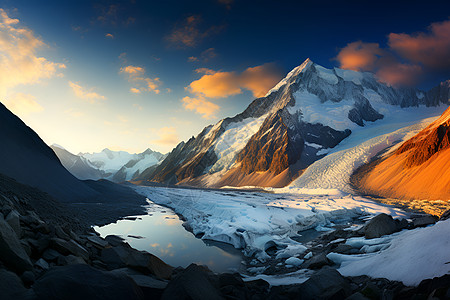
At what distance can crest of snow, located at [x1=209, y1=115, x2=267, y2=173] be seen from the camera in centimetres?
10812

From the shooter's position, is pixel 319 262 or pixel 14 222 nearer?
pixel 14 222

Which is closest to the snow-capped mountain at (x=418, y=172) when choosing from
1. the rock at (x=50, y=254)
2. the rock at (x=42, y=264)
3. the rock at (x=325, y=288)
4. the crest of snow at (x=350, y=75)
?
the rock at (x=325, y=288)

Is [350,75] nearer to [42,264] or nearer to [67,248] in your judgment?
[67,248]

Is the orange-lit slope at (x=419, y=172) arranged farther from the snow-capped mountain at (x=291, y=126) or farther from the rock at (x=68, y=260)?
the rock at (x=68, y=260)

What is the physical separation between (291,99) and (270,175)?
45.1 meters

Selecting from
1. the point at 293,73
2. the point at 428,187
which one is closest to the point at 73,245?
the point at 428,187

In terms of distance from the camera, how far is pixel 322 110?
107m

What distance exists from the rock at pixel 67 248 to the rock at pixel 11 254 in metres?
1.16

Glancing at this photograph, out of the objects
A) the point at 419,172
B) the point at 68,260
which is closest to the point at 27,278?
the point at 68,260

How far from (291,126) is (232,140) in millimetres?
32749

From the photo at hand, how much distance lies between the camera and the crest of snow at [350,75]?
137625 mm

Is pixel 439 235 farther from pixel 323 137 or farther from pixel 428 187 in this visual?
pixel 323 137

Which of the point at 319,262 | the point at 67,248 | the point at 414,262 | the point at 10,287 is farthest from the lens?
the point at 319,262

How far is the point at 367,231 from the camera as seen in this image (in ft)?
33.3
